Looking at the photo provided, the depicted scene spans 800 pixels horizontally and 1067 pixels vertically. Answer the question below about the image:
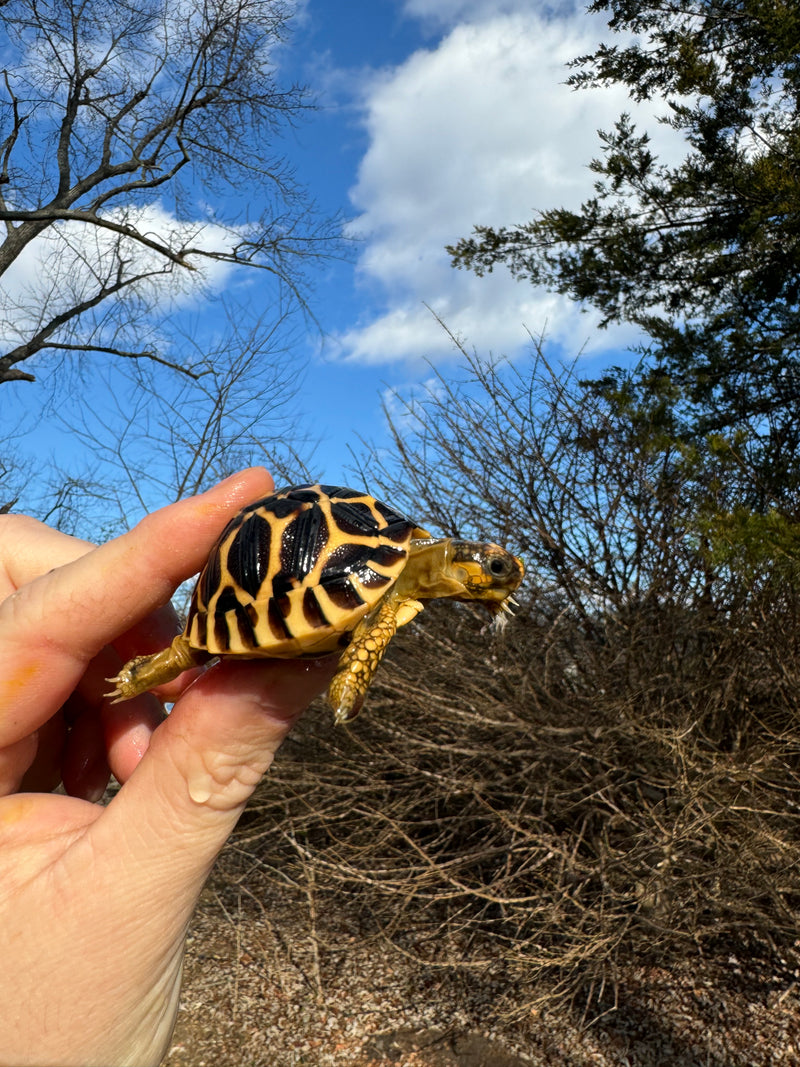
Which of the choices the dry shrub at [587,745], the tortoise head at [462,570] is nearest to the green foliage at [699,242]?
the dry shrub at [587,745]

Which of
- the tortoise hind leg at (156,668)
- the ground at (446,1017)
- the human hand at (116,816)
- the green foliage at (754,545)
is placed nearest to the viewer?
the human hand at (116,816)

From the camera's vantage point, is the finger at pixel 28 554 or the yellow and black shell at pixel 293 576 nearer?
the yellow and black shell at pixel 293 576

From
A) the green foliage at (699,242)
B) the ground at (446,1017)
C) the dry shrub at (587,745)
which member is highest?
the green foliage at (699,242)

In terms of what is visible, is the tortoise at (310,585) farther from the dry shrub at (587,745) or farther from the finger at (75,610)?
the dry shrub at (587,745)

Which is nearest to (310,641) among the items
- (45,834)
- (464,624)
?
(45,834)

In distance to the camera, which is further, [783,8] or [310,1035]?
[783,8]

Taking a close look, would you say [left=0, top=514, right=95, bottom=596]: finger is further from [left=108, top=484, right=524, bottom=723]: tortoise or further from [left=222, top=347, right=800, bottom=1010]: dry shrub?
[left=222, top=347, right=800, bottom=1010]: dry shrub

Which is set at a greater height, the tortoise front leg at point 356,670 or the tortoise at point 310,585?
the tortoise at point 310,585

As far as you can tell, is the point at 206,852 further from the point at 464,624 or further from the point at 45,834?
the point at 464,624
